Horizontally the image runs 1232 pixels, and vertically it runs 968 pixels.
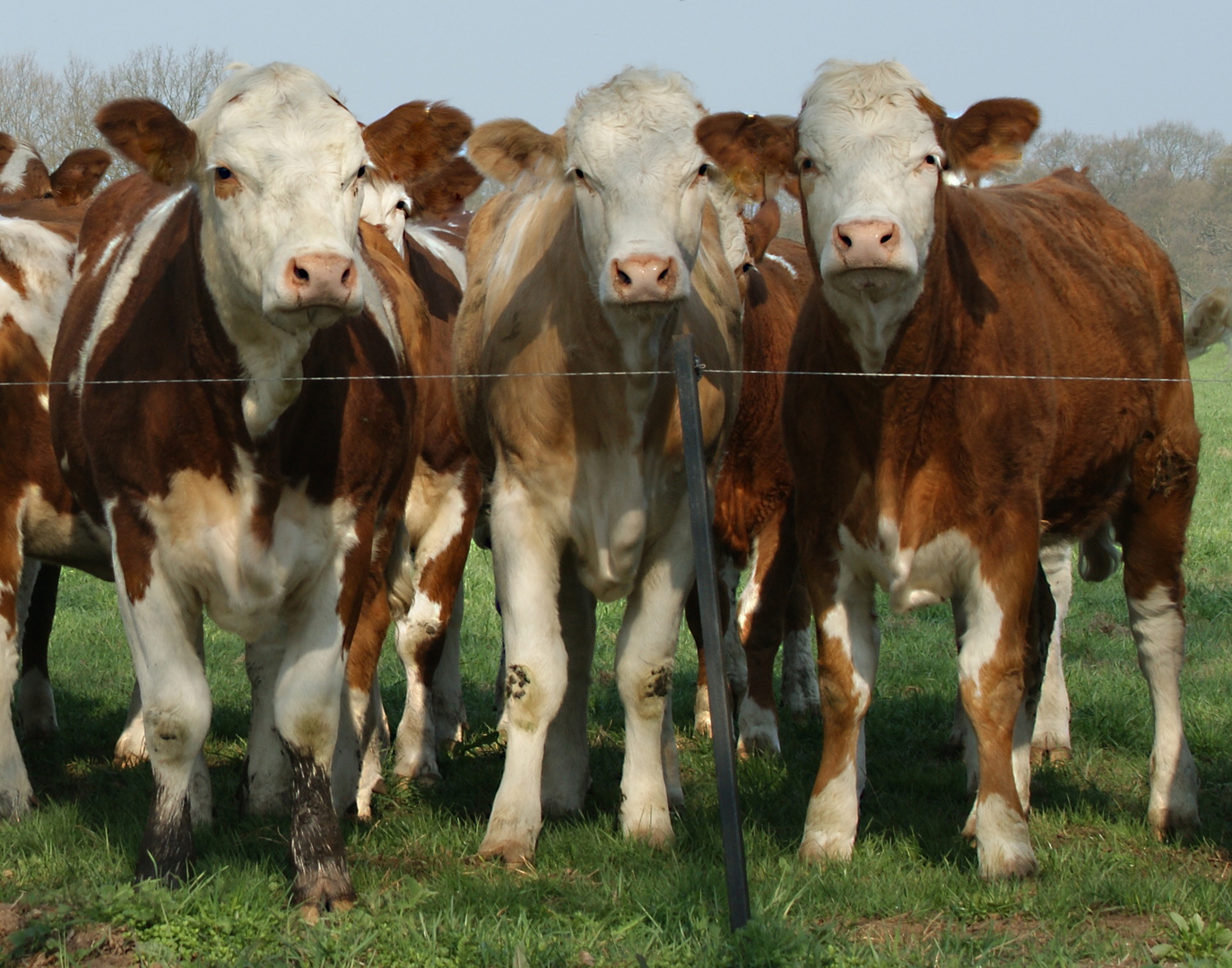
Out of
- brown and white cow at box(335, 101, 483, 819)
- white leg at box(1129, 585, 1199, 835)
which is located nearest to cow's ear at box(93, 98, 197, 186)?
brown and white cow at box(335, 101, 483, 819)

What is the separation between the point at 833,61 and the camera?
4.77 m

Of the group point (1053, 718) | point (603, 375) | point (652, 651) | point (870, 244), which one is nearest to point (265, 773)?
point (652, 651)

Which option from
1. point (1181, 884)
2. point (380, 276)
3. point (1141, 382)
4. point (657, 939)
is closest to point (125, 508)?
point (380, 276)

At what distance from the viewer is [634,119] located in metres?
4.91

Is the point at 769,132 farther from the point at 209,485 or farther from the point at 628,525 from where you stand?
the point at 209,485

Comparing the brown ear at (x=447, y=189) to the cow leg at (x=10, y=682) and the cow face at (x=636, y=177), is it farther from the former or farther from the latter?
the cow leg at (x=10, y=682)

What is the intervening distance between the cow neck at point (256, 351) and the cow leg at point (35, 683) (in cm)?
316

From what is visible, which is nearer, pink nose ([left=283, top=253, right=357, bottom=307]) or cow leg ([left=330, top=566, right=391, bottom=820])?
pink nose ([left=283, top=253, right=357, bottom=307])

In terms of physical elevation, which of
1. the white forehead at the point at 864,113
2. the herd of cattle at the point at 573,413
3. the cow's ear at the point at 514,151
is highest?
the white forehead at the point at 864,113

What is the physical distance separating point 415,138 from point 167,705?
198 cm

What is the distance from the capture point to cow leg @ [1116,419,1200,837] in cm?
562

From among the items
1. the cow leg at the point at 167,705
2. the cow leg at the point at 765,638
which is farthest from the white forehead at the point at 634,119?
the cow leg at the point at 765,638

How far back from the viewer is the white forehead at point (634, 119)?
4.84m

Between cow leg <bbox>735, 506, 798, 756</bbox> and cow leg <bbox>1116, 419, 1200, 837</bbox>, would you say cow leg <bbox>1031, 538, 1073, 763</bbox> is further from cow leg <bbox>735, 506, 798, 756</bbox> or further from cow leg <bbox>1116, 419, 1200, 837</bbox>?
cow leg <bbox>735, 506, 798, 756</bbox>
